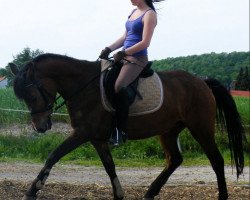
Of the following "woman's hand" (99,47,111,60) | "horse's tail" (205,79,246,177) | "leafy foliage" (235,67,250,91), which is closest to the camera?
"woman's hand" (99,47,111,60)

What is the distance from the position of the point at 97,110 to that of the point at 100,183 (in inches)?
140

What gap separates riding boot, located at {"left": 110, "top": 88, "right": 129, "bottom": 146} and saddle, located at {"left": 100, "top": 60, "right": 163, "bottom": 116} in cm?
10

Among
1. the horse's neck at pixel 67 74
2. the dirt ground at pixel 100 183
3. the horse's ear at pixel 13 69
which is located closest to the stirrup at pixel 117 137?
the horse's neck at pixel 67 74

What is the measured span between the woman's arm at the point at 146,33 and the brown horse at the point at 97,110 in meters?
0.57

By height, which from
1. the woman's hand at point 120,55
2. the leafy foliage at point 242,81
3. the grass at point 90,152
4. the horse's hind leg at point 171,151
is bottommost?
the grass at point 90,152

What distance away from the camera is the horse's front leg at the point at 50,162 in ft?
20.1

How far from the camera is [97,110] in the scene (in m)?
6.47

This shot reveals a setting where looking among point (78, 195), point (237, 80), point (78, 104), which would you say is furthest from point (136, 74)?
point (237, 80)

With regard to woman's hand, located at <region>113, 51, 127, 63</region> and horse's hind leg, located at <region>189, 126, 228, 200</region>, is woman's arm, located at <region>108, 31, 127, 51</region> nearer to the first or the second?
woman's hand, located at <region>113, 51, 127, 63</region>

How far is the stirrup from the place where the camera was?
650 cm

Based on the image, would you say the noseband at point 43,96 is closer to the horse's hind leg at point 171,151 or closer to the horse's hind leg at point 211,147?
the horse's hind leg at point 171,151

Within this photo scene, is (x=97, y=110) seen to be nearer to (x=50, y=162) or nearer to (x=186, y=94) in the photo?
(x=50, y=162)

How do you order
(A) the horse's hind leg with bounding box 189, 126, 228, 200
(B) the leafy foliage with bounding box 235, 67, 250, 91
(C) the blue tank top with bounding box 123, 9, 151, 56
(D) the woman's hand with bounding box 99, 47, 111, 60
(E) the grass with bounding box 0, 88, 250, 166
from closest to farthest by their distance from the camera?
1. (C) the blue tank top with bounding box 123, 9, 151, 56
2. (D) the woman's hand with bounding box 99, 47, 111, 60
3. (A) the horse's hind leg with bounding box 189, 126, 228, 200
4. (E) the grass with bounding box 0, 88, 250, 166
5. (B) the leafy foliage with bounding box 235, 67, 250, 91

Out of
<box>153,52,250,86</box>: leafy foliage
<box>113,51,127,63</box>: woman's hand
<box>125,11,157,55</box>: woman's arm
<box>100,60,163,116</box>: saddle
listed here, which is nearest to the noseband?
<box>100,60,163,116</box>: saddle
